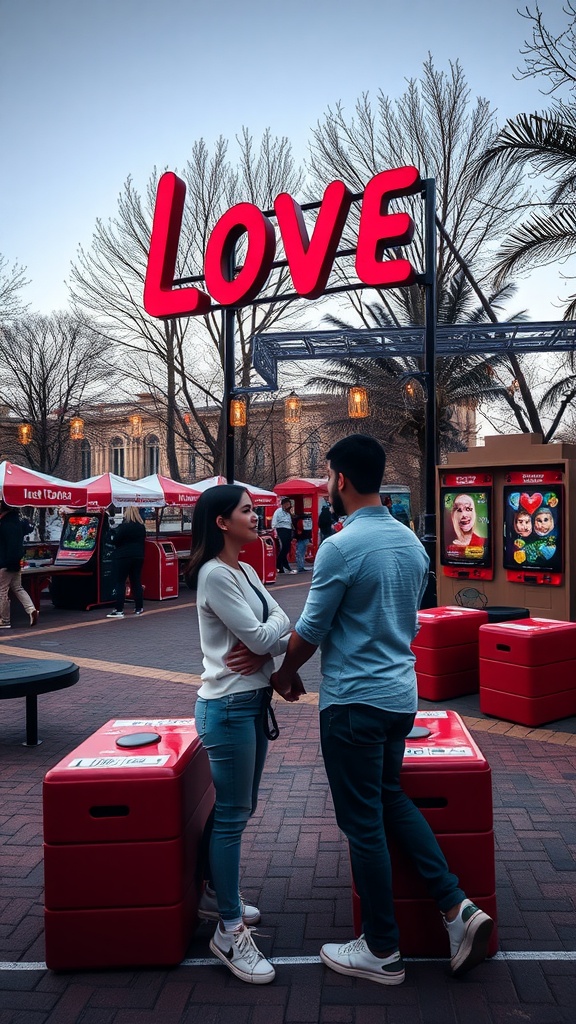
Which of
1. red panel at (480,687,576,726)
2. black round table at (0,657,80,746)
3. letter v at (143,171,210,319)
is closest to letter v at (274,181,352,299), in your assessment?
letter v at (143,171,210,319)

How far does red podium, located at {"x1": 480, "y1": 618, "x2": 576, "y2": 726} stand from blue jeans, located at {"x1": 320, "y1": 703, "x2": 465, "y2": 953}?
338cm

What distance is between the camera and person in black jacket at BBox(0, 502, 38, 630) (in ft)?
38.1

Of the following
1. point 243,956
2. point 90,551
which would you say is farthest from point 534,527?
point 90,551

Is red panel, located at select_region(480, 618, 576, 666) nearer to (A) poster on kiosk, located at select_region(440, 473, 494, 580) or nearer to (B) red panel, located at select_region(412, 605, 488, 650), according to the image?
(B) red panel, located at select_region(412, 605, 488, 650)

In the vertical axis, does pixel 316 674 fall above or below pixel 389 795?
below

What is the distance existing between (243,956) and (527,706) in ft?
12.1

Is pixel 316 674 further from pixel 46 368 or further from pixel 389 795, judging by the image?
pixel 46 368

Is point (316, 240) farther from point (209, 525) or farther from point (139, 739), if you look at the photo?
point (139, 739)

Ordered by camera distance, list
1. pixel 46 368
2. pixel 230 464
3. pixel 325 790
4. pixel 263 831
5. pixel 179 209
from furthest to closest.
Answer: pixel 46 368 → pixel 179 209 → pixel 230 464 → pixel 325 790 → pixel 263 831

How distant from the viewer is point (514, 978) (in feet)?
9.16

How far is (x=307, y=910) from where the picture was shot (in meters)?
3.34

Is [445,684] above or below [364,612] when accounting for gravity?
A: below

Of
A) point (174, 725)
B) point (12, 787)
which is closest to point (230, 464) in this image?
point (12, 787)

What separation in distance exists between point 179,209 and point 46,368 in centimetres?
1833
